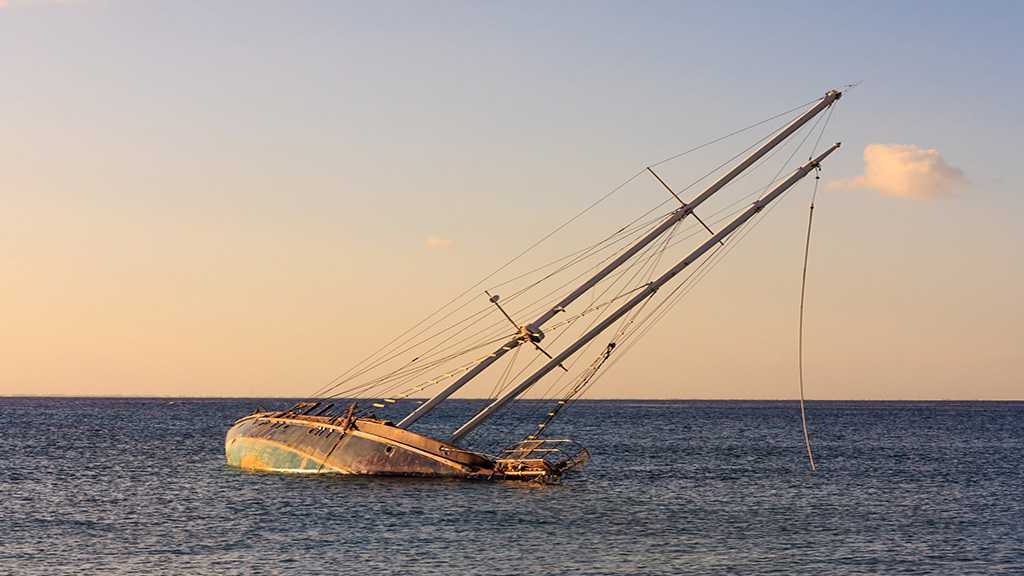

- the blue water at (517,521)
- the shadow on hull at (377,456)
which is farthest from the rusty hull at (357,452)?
the blue water at (517,521)

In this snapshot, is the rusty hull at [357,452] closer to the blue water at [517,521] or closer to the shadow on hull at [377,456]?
the shadow on hull at [377,456]

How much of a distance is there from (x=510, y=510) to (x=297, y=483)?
15.9m

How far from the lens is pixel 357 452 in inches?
2790

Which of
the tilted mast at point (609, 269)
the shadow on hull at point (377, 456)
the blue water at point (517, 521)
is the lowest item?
the blue water at point (517, 521)

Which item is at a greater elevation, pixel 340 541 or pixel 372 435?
pixel 372 435

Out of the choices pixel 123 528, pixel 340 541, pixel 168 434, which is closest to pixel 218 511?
pixel 123 528

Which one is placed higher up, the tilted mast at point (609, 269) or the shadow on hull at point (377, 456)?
the tilted mast at point (609, 269)

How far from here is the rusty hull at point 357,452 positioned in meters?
69.4

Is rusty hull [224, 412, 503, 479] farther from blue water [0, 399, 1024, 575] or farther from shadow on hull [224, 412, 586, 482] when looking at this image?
blue water [0, 399, 1024, 575]

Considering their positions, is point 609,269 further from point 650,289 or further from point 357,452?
point 357,452

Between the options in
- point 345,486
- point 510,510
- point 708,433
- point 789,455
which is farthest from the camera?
point 708,433

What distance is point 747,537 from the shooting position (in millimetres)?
55312

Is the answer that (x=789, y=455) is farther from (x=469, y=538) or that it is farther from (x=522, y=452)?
(x=469, y=538)

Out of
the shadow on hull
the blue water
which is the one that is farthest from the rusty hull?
the blue water
